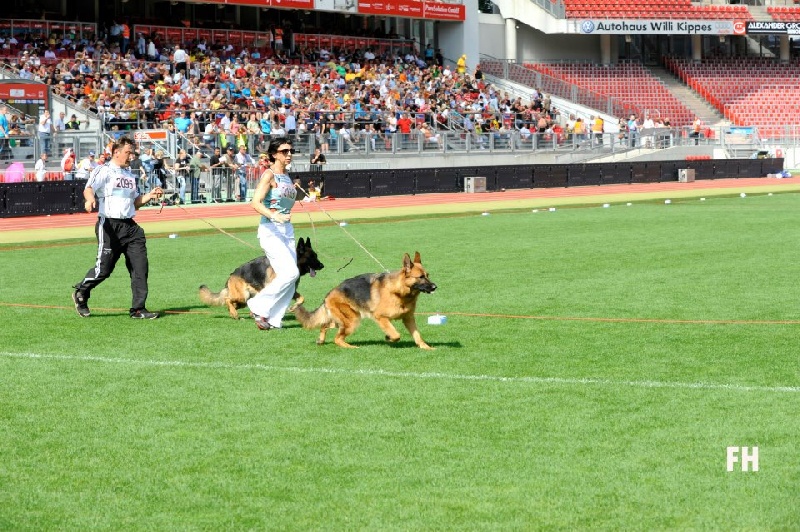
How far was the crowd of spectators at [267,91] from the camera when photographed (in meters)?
43.1

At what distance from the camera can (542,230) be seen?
27.6 m

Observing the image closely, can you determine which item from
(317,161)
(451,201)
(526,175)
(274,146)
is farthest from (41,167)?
(274,146)

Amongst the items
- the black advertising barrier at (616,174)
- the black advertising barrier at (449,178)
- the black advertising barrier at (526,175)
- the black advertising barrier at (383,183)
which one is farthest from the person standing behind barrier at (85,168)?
the black advertising barrier at (616,174)

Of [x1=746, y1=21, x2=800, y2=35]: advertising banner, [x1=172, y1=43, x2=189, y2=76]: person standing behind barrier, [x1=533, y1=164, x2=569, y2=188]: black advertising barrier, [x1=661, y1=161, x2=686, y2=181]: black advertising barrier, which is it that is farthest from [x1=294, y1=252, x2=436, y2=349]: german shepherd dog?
[x1=746, y1=21, x2=800, y2=35]: advertising banner

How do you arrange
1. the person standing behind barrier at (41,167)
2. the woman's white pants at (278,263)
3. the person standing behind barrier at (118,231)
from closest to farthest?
the woman's white pants at (278,263) < the person standing behind barrier at (118,231) < the person standing behind barrier at (41,167)

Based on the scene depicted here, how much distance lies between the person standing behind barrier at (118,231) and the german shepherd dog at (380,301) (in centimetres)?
316

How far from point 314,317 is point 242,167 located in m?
A: 29.4

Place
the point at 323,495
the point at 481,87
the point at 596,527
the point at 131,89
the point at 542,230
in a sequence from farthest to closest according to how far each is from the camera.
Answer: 1. the point at 481,87
2. the point at 131,89
3. the point at 542,230
4. the point at 323,495
5. the point at 596,527

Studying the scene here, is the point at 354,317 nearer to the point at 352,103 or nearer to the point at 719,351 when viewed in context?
the point at 719,351

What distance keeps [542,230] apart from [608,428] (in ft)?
64.0

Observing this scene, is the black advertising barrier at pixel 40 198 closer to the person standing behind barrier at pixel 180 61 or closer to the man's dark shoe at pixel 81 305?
the person standing behind barrier at pixel 180 61

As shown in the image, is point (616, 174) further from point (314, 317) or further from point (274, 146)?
point (314, 317)

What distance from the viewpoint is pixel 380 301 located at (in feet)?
37.3

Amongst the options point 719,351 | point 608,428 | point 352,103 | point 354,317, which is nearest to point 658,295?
point 719,351
